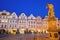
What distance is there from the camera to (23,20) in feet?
15.8

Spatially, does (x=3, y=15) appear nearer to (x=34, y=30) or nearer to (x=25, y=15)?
(x=25, y=15)

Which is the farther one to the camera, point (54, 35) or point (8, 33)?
point (8, 33)

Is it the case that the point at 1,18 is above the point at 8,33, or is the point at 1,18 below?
above

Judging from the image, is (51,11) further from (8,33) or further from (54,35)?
(8,33)

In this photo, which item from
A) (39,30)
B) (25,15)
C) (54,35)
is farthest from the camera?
(39,30)

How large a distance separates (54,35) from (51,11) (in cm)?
21

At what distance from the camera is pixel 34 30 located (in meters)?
4.55

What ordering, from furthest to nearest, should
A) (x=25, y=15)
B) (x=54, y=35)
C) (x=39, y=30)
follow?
(x=39, y=30) < (x=25, y=15) < (x=54, y=35)

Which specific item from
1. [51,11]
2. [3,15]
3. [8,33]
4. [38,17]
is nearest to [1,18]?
[3,15]

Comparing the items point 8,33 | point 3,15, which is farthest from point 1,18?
point 8,33

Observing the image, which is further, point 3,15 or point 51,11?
point 3,15

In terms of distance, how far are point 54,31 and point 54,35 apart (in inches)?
1.2

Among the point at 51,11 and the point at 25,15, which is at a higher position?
the point at 25,15

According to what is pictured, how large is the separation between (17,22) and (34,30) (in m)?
0.68
